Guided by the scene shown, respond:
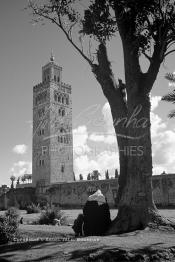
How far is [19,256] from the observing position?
6074 mm

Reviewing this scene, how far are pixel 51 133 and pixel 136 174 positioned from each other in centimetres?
5932

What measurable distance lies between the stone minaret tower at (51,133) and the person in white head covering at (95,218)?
56.0 metres

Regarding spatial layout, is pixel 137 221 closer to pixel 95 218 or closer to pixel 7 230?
pixel 95 218

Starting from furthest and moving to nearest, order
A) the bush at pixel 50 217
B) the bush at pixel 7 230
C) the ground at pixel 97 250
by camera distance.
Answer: the bush at pixel 50 217
the bush at pixel 7 230
the ground at pixel 97 250

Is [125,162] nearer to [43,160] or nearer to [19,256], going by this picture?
[19,256]

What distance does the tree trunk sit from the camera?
909 cm

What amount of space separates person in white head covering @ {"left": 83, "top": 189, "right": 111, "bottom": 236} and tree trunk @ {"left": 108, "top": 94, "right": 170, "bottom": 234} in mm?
309

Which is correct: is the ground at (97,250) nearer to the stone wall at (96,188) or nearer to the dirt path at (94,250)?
the dirt path at (94,250)

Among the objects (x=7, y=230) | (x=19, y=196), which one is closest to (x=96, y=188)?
(x=19, y=196)

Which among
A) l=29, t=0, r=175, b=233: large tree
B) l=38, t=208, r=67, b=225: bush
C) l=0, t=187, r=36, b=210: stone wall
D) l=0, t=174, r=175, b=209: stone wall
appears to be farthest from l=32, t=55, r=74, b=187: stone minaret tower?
l=29, t=0, r=175, b=233: large tree

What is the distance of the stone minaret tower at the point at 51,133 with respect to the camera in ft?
218

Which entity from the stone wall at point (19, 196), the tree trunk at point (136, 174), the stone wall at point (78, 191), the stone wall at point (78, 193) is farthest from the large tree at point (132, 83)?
the stone wall at point (19, 196)

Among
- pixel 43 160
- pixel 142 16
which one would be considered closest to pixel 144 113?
pixel 142 16

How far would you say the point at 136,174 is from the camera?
30.9ft
